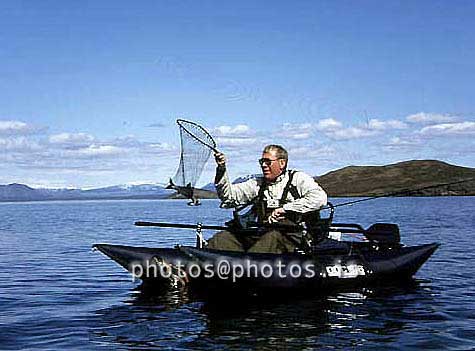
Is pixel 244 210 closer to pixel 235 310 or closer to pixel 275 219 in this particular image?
pixel 275 219

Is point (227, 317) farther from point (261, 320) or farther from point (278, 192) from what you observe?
point (278, 192)

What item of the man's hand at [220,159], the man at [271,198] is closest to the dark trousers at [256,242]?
the man at [271,198]

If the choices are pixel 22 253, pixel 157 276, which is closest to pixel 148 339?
pixel 157 276

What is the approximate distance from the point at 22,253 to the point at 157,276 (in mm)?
14010

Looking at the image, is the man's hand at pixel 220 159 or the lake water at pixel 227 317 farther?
the man's hand at pixel 220 159

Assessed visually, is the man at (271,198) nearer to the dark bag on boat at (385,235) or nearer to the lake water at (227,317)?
the lake water at (227,317)

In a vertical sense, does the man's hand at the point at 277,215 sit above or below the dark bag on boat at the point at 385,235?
Answer: above

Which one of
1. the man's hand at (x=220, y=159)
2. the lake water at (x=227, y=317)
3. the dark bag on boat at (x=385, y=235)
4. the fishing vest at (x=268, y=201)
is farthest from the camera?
the dark bag on boat at (x=385, y=235)

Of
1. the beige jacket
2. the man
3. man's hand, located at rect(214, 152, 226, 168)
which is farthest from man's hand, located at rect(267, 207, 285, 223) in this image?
man's hand, located at rect(214, 152, 226, 168)

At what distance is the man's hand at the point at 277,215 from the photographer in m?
13.6

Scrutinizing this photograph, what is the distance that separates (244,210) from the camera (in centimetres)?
1478

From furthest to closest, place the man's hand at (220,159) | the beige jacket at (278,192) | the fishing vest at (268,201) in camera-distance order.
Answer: the fishing vest at (268,201), the beige jacket at (278,192), the man's hand at (220,159)

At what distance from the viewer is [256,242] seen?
13.7 meters

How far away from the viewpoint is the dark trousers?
13.6 m
